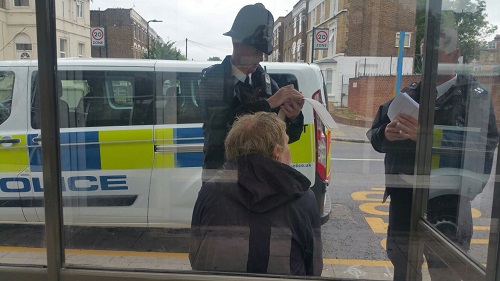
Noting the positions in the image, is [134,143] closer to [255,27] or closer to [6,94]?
[6,94]

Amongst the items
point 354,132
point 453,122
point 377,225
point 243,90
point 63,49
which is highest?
point 63,49

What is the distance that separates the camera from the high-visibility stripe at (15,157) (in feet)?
9.64

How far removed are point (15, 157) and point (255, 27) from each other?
2009mm

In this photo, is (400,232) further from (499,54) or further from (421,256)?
(499,54)

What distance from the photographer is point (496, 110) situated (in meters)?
1.73

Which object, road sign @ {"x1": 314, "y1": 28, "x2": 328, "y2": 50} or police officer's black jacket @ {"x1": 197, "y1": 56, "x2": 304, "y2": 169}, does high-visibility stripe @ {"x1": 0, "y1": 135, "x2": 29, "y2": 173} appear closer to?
police officer's black jacket @ {"x1": 197, "y1": 56, "x2": 304, "y2": 169}

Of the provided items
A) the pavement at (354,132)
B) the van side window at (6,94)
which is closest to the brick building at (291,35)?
the pavement at (354,132)

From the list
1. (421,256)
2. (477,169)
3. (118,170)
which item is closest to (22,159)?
(118,170)

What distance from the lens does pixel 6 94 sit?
3066 mm

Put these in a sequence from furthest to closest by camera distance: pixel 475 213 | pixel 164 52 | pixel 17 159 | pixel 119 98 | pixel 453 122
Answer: pixel 119 98 → pixel 17 159 → pixel 164 52 → pixel 453 122 → pixel 475 213

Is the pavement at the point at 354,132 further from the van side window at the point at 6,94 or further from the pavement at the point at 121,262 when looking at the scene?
the van side window at the point at 6,94

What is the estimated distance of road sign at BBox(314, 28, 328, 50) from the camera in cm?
223

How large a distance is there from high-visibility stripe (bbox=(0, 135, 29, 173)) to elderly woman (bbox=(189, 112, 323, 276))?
1.74 meters

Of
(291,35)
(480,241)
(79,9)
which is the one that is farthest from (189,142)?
(480,241)
